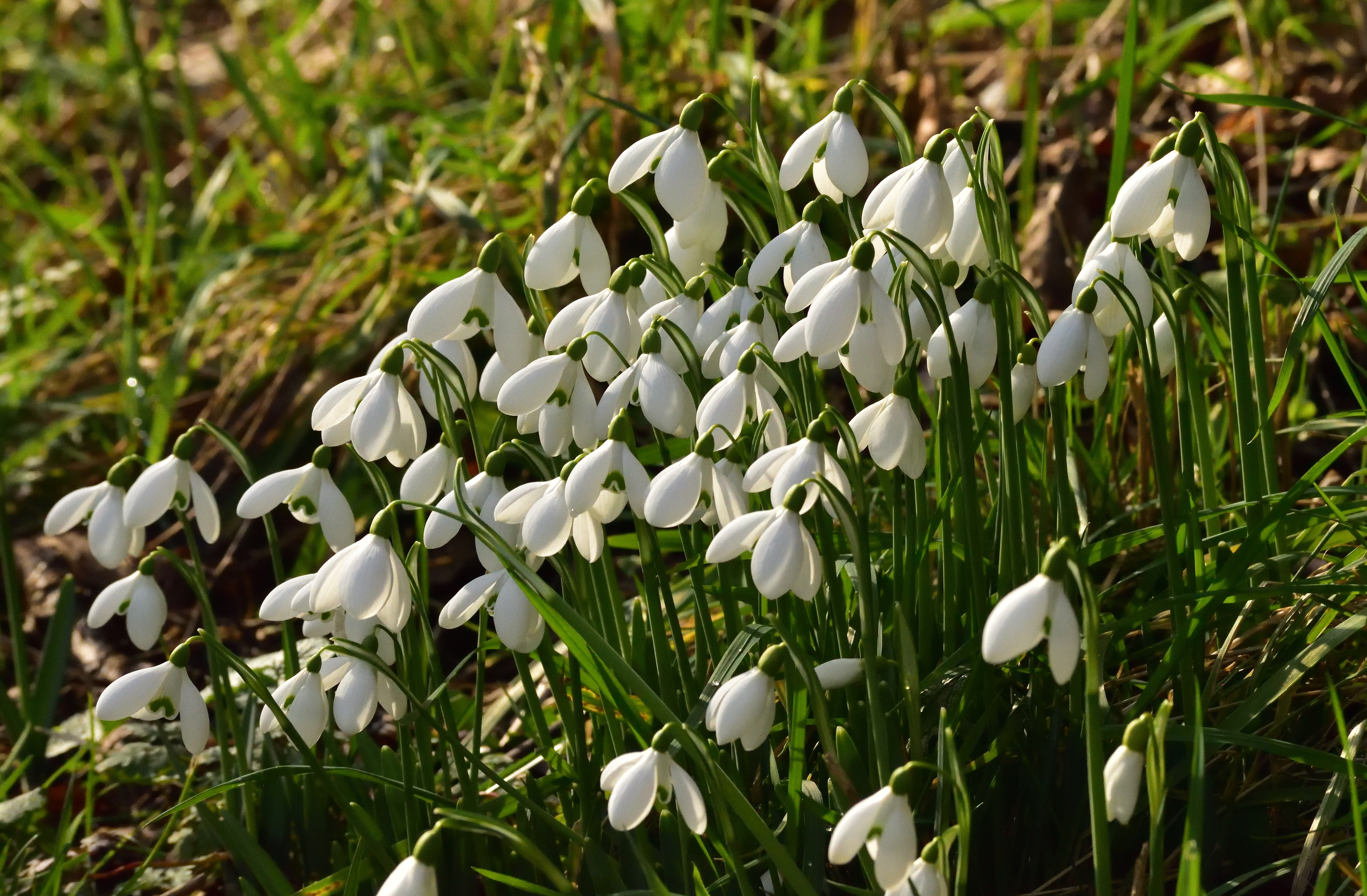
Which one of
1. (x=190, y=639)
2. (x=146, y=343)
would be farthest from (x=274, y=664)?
(x=146, y=343)

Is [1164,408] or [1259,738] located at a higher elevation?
[1164,408]

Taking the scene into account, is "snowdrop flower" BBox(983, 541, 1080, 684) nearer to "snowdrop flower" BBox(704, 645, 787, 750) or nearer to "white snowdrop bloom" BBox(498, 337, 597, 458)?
"snowdrop flower" BBox(704, 645, 787, 750)

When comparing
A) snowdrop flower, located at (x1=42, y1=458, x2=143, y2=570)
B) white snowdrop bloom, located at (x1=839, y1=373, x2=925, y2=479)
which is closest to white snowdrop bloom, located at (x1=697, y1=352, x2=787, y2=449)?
white snowdrop bloom, located at (x1=839, y1=373, x2=925, y2=479)

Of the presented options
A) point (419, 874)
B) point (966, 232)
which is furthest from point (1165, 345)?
point (419, 874)

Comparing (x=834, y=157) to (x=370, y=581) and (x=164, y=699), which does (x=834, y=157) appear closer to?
(x=370, y=581)

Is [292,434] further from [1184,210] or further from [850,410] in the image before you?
[1184,210]

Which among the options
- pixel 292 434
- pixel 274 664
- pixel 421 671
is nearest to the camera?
pixel 421 671
